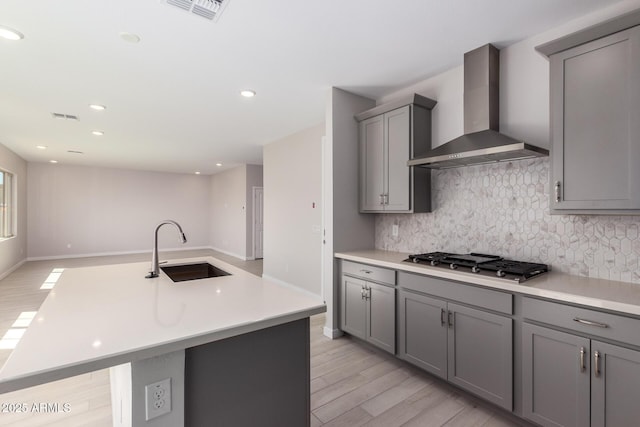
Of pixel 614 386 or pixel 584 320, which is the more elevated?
pixel 584 320

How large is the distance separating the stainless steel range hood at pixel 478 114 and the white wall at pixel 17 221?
7865mm

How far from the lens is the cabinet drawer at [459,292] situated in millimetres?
1989

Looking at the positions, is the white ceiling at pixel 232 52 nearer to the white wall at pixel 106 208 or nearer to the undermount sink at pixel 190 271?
the undermount sink at pixel 190 271

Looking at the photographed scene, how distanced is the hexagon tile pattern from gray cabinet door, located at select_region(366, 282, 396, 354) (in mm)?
700

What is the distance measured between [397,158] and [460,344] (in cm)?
174

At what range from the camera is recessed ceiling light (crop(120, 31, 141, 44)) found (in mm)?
2340

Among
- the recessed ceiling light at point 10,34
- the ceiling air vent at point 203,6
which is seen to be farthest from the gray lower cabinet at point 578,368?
the recessed ceiling light at point 10,34

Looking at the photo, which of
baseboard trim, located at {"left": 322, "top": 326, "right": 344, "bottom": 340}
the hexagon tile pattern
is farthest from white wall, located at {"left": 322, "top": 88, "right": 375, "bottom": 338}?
the hexagon tile pattern

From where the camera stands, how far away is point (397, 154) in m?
3.07

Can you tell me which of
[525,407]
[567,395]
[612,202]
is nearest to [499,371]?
[525,407]

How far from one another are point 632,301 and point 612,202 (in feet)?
1.92

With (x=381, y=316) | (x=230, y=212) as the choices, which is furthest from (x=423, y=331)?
(x=230, y=212)

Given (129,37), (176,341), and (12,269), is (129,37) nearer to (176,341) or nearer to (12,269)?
(176,341)

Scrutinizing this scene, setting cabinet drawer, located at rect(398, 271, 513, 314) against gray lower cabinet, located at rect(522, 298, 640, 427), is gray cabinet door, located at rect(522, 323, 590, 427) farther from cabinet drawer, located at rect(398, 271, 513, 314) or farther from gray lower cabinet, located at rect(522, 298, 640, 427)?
cabinet drawer, located at rect(398, 271, 513, 314)
